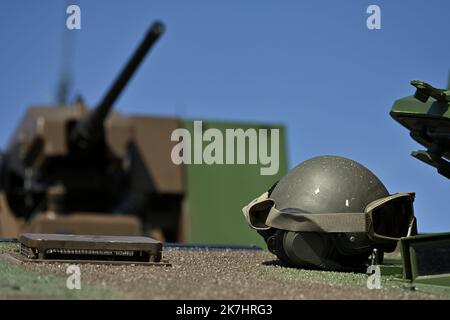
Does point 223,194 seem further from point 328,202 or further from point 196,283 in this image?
point 196,283

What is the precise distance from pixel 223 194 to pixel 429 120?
14.2m

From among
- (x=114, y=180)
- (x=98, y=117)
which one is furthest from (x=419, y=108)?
(x=114, y=180)

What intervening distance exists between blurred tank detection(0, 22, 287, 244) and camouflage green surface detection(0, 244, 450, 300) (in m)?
10.2

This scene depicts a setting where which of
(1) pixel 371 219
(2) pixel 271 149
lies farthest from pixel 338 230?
(2) pixel 271 149

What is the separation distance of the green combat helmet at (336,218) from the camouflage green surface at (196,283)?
0.19 metres

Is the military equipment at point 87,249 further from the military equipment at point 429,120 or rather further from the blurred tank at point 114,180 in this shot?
the blurred tank at point 114,180

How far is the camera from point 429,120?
5.82 m

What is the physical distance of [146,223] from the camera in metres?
18.7

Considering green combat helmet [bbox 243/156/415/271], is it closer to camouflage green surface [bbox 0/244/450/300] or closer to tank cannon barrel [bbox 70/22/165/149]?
camouflage green surface [bbox 0/244/450/300]

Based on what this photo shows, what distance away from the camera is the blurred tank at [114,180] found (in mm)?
16281

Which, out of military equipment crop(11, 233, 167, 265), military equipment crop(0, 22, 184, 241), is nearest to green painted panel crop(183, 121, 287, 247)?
military equipment crop(0, 22, 184, 241)

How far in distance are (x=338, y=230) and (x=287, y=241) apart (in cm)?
39

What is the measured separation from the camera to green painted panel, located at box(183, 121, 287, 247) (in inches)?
755
